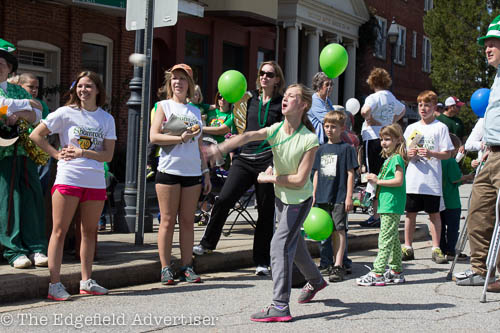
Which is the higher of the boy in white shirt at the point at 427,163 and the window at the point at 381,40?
the window at the point at 381,40

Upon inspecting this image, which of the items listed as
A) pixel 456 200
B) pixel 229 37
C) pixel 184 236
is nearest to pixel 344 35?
pixel 229 37

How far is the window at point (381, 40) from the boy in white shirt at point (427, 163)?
1010 inches

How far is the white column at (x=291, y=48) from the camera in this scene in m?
27.0

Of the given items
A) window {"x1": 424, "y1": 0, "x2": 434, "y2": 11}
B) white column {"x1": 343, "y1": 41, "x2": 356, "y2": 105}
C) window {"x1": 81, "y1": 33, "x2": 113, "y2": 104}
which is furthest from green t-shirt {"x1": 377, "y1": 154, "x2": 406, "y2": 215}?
window {"x1": 424, "y1": 0, "x2": 434, "y2": 11}

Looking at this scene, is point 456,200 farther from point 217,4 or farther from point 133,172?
point 217,4

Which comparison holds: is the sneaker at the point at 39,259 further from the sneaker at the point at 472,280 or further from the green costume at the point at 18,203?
the sneaker at the point at 472,280

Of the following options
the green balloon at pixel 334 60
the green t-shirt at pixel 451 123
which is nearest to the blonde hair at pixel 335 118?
the green balloon at pixel 334 60

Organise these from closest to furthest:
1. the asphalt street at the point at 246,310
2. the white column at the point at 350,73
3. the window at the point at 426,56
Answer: the asphalt street at the point at 246,310 → the white column at the point at 350,73 → the window at the point at 426,56

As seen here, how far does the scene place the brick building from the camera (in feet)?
110

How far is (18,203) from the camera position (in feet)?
22.3

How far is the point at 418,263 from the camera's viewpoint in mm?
8758

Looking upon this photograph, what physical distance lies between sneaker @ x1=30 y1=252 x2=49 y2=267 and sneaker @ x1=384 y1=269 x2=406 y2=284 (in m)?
3.20

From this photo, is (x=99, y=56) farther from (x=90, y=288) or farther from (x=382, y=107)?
(x=90, y=288)

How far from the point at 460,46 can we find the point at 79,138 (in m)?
29.1
